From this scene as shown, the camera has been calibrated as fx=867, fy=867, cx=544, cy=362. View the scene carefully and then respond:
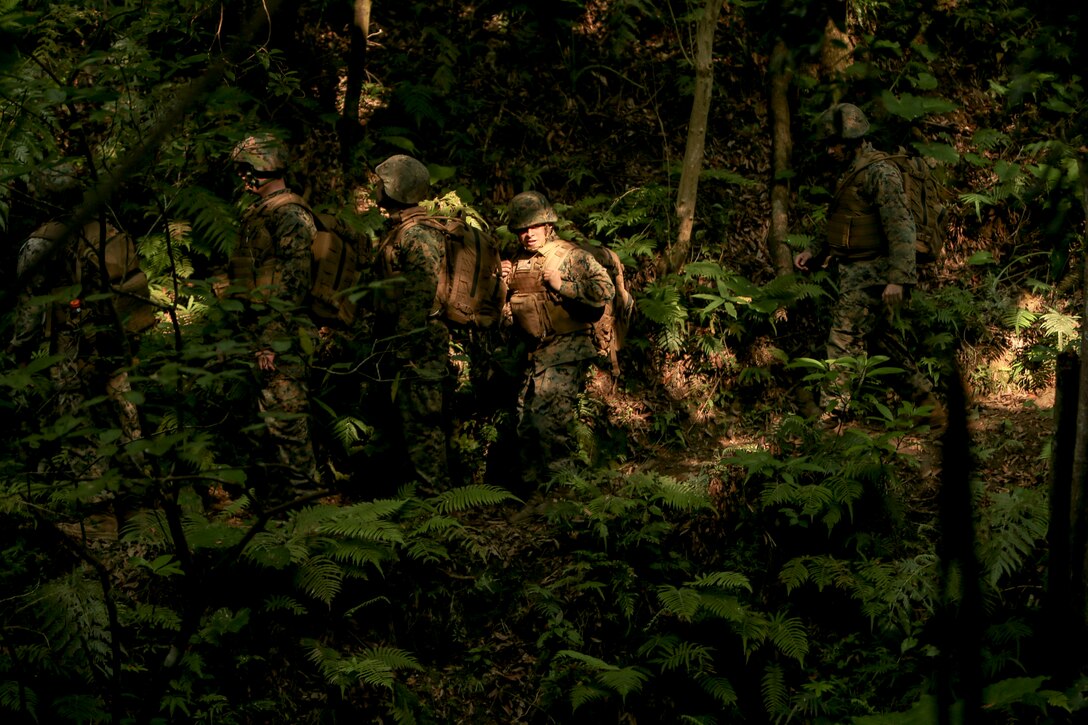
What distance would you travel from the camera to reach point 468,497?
6.68 metres

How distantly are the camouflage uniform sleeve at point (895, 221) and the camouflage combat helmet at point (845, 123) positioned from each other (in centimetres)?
46

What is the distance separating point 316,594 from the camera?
5832 millimetres

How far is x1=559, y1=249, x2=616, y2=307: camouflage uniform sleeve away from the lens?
7.41m

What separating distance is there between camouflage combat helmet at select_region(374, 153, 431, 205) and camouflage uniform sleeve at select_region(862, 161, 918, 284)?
430 cm

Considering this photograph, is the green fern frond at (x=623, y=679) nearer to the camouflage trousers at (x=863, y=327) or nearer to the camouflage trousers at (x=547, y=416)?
the camouflage trousers at (x=547, y=416)

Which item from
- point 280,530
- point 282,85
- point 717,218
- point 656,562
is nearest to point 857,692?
point 656,562

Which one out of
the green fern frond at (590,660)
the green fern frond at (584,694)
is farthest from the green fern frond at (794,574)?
the green fern frond at (584,694)

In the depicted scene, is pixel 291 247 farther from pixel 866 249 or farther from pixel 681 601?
pixel 866 249

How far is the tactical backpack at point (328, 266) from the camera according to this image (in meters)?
7.44

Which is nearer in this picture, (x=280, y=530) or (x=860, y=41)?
(x=280, y=530)

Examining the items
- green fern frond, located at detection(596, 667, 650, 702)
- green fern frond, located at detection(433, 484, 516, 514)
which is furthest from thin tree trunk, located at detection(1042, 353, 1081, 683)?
green fern frond, located at detection(433, 484, 516, 514)

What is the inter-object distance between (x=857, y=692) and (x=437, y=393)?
398 centimetres

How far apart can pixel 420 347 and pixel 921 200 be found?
5.14 meters

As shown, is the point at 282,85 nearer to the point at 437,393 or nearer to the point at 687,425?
the point at 437,393
